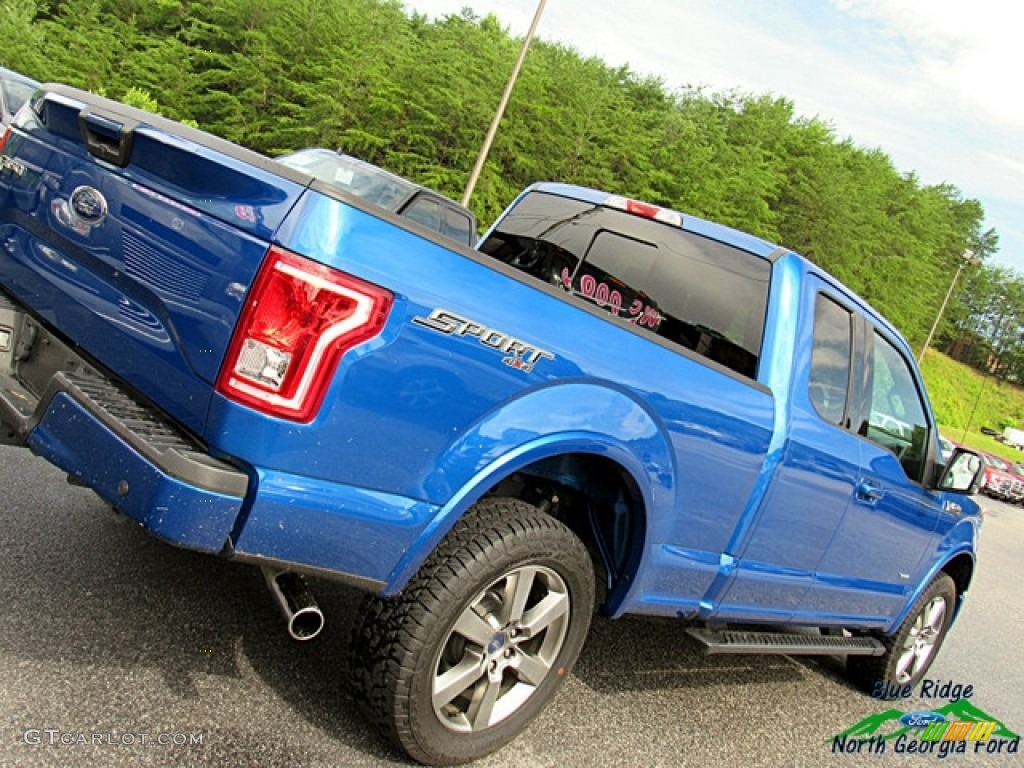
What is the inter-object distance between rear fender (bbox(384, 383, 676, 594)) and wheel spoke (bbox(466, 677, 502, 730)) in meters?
0.55

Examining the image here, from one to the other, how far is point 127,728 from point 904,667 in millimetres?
4173

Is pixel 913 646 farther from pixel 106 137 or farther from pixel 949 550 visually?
pixel 106 137

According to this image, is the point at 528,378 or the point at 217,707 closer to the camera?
the point at 528,378

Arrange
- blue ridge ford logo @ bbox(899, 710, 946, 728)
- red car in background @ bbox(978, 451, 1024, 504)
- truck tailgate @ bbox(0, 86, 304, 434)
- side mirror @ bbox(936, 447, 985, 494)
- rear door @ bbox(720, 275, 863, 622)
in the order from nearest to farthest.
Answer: truck tailgate @ bbox(0, 86, 304, 434) → rear door @ bbox(720, 275, 863, 622) → side mirror @ bbox(936, 447, 985, 494) → blue ridge ford logo @ bbox(899, 710, 946, 728) → red car in background @ bbox(978, 451, 1024, 504)

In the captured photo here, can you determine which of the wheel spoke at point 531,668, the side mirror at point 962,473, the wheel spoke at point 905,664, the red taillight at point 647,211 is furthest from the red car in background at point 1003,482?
the wheel spoke at point 531,668

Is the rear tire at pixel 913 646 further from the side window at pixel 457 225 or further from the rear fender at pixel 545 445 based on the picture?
the side window at pixel 457 225

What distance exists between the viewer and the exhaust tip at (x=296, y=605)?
2.26 metres

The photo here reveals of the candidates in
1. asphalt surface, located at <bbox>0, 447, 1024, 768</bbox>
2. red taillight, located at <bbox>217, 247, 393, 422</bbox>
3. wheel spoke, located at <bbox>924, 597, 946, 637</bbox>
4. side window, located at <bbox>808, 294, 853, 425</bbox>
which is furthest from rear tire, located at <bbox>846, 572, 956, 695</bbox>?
red taillight, located at <bbox>217, 247, 393, 422</bbox>

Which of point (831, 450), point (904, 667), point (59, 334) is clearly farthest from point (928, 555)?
point (59, 334)

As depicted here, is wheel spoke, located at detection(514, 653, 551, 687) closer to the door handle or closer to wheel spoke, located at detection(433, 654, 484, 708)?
wheel spoke, located at detection(433, 654, 484, 708)

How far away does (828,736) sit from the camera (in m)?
3.87

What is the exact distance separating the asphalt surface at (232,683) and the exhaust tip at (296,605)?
1.27ft

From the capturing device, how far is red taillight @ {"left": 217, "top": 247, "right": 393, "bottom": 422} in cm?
201

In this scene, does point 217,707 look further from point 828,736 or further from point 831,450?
point 828,736
